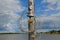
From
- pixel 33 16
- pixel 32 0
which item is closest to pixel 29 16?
pixel 33 16

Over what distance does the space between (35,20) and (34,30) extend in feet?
0.75

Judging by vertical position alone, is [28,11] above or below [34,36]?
above

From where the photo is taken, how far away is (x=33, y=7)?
11.7 feet

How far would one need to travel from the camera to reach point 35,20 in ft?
12.1

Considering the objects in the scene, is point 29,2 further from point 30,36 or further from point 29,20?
point 30,36

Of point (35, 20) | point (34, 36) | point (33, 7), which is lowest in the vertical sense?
point (34, 36)

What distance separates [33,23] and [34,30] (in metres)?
0.13

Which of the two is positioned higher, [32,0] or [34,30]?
[32,0]

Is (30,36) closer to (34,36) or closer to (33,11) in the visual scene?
(34,36)

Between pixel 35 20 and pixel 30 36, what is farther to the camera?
pixel 35 20

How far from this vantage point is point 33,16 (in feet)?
11.7

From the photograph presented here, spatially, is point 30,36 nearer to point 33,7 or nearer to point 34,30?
point 34,30

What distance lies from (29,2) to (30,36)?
0.60m

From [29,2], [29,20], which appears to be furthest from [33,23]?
[29,2]
